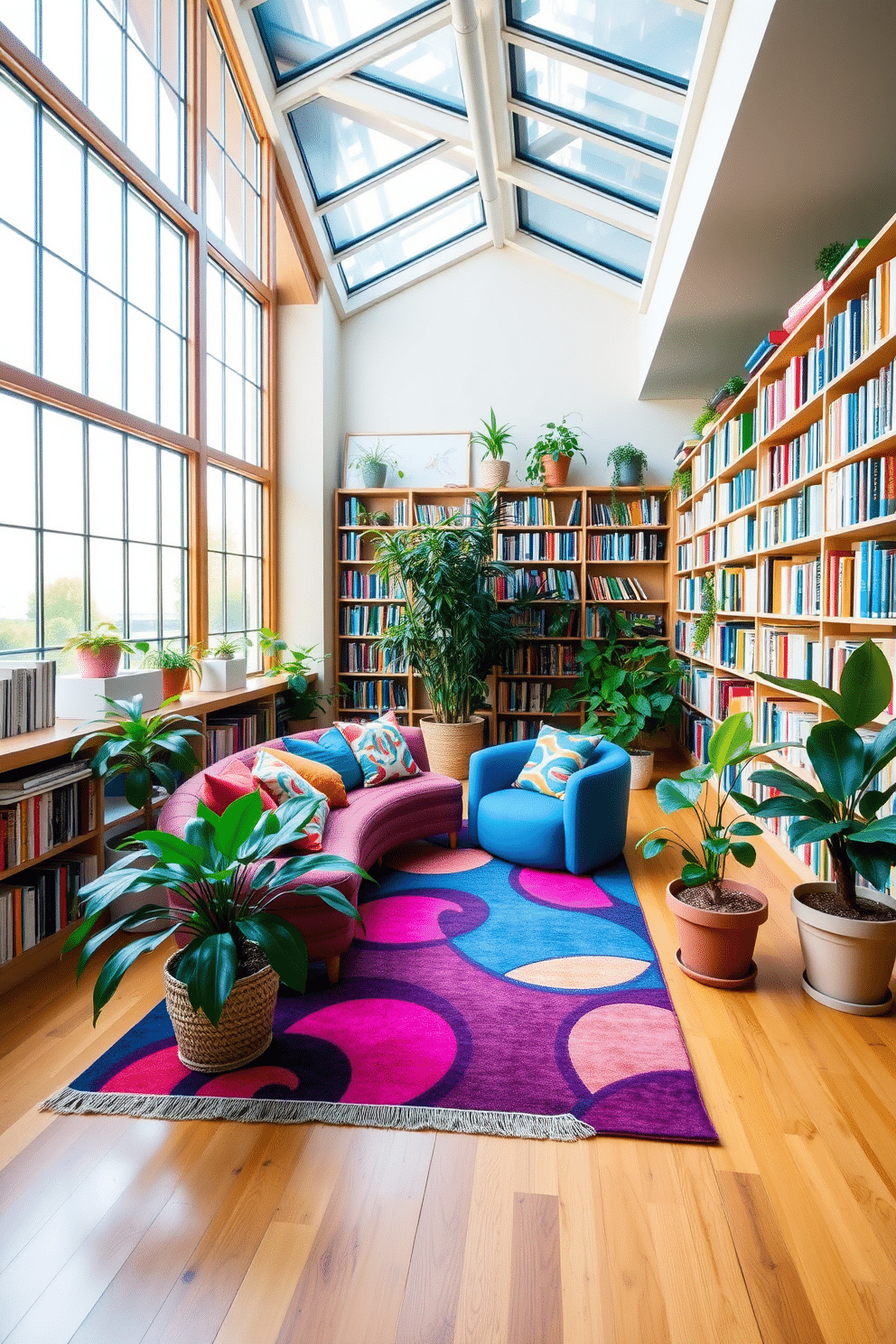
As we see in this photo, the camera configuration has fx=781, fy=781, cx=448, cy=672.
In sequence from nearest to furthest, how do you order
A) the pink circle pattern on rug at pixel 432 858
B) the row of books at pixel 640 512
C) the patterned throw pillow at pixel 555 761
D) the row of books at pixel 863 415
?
the row of books at pixel 863 415, the pink circle pattern on rug at pixel 432 858, the patterned throw pillow at pixel 555 761, the row of books at pixel 640 512

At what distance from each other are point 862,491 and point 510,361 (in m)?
4.32

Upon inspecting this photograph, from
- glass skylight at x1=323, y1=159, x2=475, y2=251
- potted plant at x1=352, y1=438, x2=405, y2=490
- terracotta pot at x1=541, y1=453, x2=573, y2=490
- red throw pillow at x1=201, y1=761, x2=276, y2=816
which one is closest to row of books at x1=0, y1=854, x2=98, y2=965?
red throw pillow at x1=201, y1=761, x2=276, y2=816

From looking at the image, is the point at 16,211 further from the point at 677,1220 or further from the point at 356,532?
the point at 677,1220

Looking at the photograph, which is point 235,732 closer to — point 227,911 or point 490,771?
point 490,771

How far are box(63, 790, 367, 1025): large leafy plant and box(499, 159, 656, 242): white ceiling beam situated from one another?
481 centimetres

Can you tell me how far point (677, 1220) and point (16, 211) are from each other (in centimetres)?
405

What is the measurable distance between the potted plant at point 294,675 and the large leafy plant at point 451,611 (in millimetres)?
647

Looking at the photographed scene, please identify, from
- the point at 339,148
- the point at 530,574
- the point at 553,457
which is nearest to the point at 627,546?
the point at 530,574

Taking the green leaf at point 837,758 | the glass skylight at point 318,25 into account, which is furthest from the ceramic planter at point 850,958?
the glass skylight at point 318,25

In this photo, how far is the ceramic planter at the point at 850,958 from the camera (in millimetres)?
2326

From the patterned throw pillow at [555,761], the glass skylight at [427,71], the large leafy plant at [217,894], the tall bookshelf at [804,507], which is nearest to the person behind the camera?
the large leafy plant at [217,894]

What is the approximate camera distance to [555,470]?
20.5 ft

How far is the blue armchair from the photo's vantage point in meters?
3.53

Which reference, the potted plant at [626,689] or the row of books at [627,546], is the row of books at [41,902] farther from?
the row of books at [627,546]
